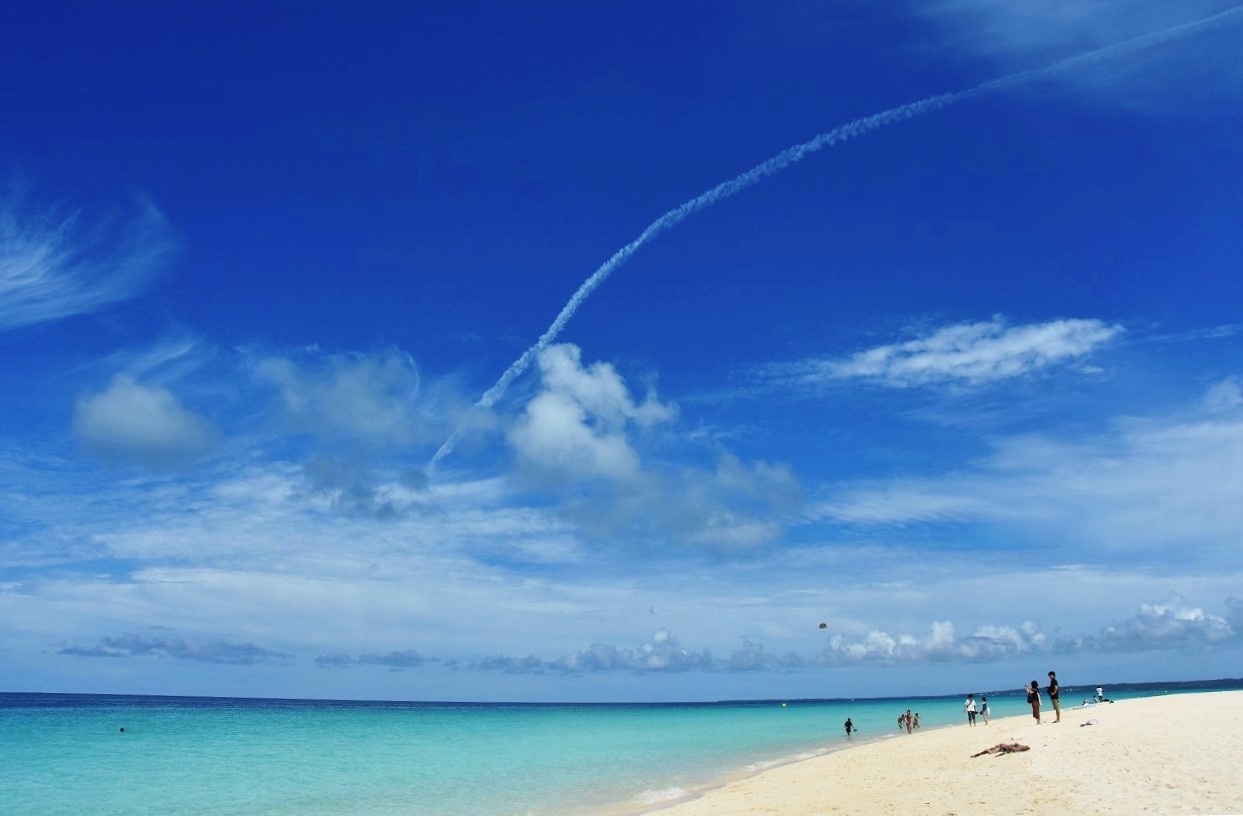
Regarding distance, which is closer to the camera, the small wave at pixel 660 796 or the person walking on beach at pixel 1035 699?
the small wave at pixel 660 796

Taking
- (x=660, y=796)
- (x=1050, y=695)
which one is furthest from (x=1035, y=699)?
(x=660, y=796)

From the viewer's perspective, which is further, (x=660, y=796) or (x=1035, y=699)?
(x=1035, y=699)

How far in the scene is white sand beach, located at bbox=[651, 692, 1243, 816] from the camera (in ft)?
57.5

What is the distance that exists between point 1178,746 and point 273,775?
42.3 meters

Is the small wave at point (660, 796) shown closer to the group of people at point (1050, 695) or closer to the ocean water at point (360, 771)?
the ocean water at point (360, 771)

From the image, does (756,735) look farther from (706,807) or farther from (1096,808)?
(1096,808)

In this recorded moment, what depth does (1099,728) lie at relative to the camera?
31.9m

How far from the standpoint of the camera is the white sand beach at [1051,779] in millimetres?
17531

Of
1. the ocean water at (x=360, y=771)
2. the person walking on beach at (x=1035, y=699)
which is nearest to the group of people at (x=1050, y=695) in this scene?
the person walking on beach at (x=1035, y=699)

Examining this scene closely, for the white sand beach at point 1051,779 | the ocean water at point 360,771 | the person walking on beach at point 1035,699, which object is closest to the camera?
the white sand beach at point 1051,779

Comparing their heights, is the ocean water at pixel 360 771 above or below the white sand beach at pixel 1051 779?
below

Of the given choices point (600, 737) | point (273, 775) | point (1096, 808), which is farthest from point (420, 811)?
point (600, 737)

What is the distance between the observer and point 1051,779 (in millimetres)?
20562

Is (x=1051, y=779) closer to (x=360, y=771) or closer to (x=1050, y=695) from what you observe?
(x=1050, y=695)
